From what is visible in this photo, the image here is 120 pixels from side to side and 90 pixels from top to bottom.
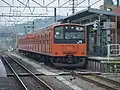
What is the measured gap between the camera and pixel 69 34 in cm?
2105

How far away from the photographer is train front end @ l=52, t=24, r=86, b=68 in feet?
68.0

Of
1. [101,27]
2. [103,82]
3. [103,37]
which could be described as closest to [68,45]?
[101,27]

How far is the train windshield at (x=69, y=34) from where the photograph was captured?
20859mm

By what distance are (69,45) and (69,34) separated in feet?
2.37

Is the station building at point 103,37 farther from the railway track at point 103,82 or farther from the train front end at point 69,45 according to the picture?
the railway track at point 103,82

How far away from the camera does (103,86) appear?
12.7 meters

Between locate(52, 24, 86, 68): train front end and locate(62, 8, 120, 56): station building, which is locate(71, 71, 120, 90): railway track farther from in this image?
locate(62, 8, 120, 56): station building

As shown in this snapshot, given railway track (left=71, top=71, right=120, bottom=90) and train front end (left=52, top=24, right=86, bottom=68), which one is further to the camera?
train front end (left=52, top=24, right=86, bottom=68)

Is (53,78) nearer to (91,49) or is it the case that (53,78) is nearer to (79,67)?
(79,67)

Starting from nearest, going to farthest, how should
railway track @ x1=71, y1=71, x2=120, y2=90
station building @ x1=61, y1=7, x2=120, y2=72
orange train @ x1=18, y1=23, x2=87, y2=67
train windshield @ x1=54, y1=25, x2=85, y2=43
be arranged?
1. railway track @ x1=71, y1=71, x2=120, y2=90
2. station building @ x1=61, y1=7, x2=120, y2=72
3. orange train @ x1=18, y1=23, x2=87, y2=67
4. train windshield @ x1=54, y1=25, x2=85, y2=43

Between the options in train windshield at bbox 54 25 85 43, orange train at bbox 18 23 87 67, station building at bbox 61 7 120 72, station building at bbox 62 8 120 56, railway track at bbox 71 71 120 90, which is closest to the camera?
railway track at bbox 71 71 120 90

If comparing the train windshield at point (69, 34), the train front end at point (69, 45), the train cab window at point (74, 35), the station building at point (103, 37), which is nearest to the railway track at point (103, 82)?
the station building at point (103, 37)

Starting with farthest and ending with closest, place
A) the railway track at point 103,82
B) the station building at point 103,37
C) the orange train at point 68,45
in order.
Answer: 1. the orange train at point 68,45
2. the station building at point 103,37
3. the railway track at point 103,82

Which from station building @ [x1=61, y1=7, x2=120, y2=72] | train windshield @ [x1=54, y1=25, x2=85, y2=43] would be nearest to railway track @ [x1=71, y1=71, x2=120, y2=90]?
station building @ [x1=61, y1=7, x2=120, y2=72]
